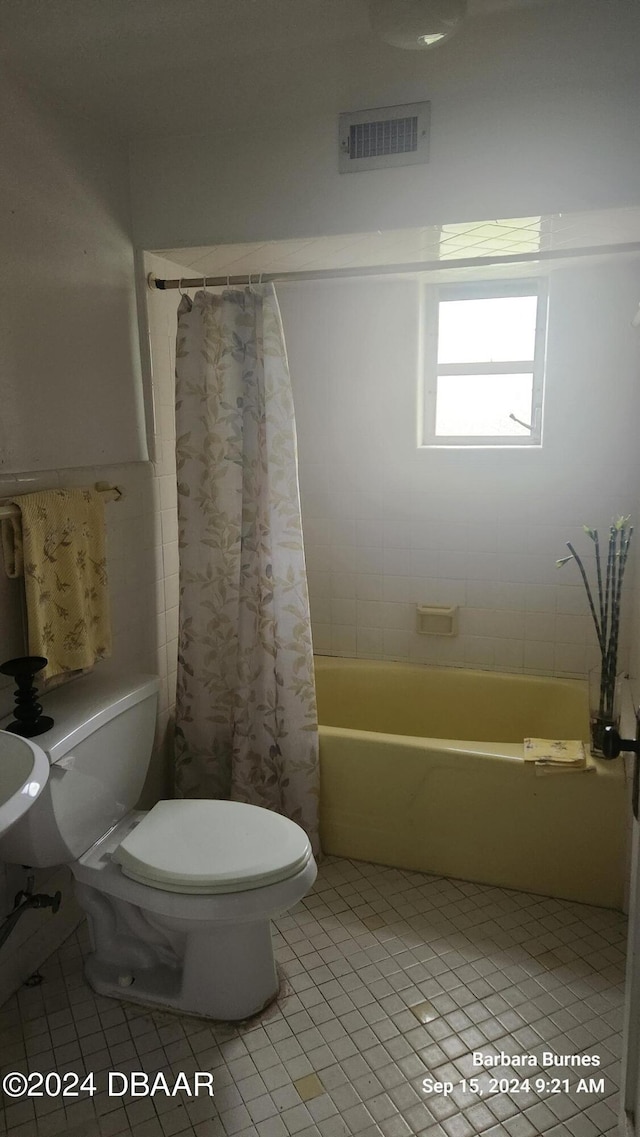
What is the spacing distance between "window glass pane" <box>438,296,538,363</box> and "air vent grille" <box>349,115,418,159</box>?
95 cm

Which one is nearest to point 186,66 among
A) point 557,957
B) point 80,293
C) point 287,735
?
point 80,293

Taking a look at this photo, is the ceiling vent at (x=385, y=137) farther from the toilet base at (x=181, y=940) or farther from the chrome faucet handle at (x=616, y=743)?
the toilet base at (x=181, y=940)

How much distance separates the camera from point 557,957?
2.02m

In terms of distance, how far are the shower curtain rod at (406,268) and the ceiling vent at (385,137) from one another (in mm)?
273

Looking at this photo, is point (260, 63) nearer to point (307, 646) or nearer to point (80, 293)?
point (80, 293)

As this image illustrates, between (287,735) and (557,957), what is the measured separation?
1.02m

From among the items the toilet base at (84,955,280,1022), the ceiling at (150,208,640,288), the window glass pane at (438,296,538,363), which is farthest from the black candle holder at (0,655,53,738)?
the window glass pane at (438,296,538,363)

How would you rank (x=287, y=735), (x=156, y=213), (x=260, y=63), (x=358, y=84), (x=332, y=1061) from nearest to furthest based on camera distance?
1. (x=332, y=1061)
2. (x=260, y=63)
3. (x=358, y=84)
4. (x=156, y=213)
5. (x=287, y=735)

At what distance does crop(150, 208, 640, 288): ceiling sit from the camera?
6.79 ft

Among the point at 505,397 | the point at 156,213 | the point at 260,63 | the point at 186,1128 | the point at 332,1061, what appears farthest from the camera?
the point at 505,397

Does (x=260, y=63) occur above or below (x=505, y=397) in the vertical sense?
above

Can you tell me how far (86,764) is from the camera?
5.77ft

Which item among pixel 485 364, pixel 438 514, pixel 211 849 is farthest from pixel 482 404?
pixel 211 849

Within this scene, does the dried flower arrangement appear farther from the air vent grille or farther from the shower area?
the air vent grille
